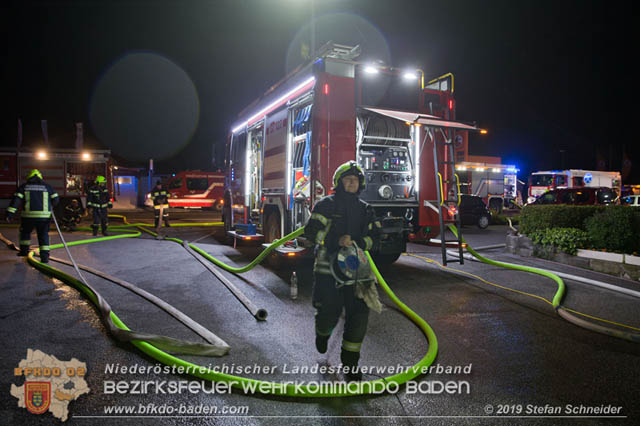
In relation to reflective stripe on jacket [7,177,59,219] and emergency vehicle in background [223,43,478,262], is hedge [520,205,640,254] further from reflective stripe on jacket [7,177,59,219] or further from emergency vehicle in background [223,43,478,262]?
reflective stripe on jacket [7,177,59,219]

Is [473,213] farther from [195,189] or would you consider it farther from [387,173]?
[195,189]

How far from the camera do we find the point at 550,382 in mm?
3232

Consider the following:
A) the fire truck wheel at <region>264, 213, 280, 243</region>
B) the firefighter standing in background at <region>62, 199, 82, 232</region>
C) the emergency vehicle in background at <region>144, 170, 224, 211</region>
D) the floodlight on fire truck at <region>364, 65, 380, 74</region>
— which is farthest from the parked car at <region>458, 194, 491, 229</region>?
the emergency vehicle in background at <region>144, 170, 224, 211</region>

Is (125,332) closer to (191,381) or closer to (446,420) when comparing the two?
(191,381)

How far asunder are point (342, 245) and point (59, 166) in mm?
15693

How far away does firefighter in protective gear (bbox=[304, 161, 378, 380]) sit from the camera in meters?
3.31

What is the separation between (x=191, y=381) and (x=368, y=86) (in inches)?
205

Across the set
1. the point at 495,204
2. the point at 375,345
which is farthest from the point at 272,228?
A: the point at 495,204

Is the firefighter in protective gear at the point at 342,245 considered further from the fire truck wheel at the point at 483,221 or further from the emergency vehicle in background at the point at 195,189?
the emergency vehicle in background at the point at 195,189

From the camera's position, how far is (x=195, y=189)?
26297 mm

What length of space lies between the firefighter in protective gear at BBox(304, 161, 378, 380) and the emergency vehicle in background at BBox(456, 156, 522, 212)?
22594mm

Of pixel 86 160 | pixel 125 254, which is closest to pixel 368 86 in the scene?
pixel 125 254

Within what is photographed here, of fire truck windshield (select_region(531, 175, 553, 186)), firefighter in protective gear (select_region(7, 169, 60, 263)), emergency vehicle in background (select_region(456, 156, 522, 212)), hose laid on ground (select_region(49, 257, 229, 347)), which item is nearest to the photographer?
hose laid on ground (select_region(49, 257, 229, 347))

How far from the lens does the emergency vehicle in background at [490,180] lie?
2527cm
